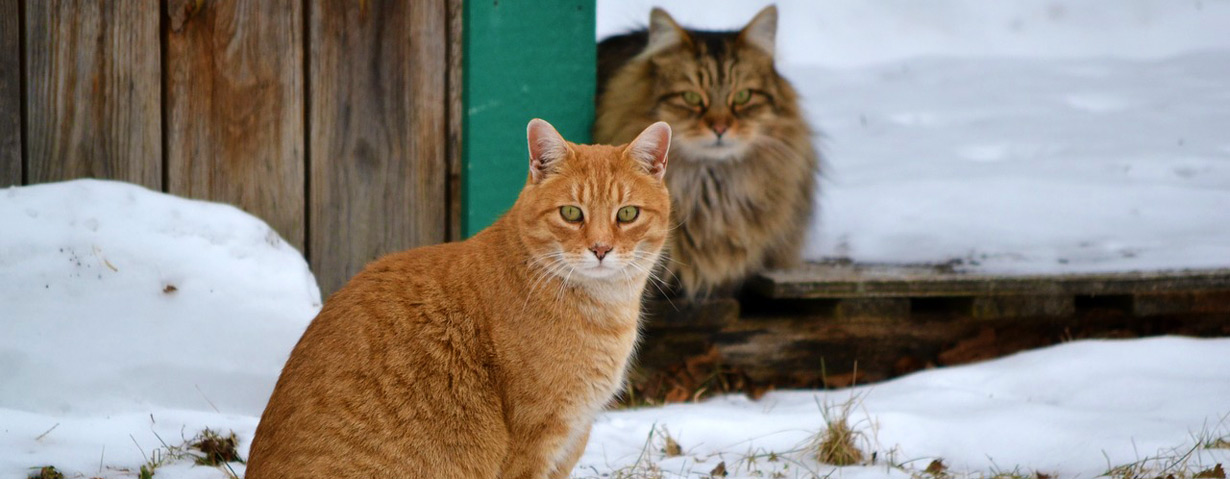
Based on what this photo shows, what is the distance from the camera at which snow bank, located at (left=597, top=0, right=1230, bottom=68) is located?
9281 mm

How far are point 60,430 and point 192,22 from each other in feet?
4.81

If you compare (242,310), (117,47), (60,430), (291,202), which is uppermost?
(117,47)

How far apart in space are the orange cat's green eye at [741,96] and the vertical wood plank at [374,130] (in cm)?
112

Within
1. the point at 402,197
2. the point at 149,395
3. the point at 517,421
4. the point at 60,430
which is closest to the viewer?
the point at 517,421

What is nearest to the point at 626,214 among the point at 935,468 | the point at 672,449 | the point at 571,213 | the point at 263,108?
the point at 571,213

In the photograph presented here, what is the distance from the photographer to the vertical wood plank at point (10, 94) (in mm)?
3367

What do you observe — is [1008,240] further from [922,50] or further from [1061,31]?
[1061,31]

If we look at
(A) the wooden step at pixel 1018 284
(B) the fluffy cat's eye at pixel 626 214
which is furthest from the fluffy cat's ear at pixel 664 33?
(B) the fluffy cat's eye at pixel 626 214

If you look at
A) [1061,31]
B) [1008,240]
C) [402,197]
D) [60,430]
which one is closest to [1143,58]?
[1061,31]

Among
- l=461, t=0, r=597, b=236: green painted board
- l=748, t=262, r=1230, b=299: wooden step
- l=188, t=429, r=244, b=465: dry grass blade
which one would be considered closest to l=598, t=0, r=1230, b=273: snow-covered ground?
l=748, t=262, r=1230, b=299: wooden step

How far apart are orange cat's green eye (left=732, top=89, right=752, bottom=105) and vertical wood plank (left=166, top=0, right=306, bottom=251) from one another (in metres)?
1.62

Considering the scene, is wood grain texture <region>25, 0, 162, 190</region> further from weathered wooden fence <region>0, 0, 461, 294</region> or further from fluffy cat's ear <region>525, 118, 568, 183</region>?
fluffy cat's ear <region>525, 118, 568, 183</region>

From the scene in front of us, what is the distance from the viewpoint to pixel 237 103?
365cm

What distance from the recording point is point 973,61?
9.22 m
